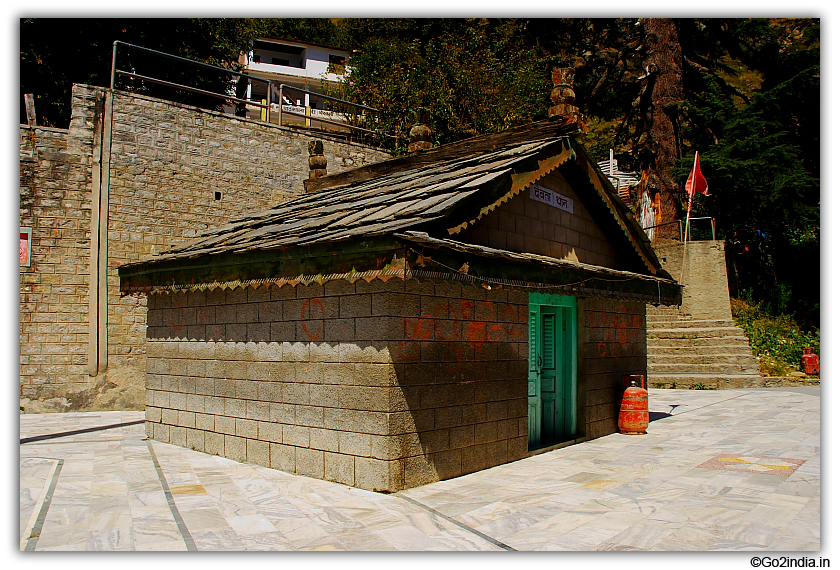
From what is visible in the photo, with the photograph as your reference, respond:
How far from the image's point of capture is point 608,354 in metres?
10.2

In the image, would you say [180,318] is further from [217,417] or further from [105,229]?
[105,229]

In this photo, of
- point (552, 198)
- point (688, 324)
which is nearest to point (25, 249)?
point (552, 198)

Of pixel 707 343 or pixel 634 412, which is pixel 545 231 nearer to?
pixel 634 412

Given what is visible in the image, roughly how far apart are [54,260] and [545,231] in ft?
34.8

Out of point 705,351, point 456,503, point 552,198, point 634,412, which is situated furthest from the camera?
point 705,351

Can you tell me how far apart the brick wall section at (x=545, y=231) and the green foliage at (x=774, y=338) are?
40.9 ft

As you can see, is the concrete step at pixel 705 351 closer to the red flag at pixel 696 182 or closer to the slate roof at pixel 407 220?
the red flag at pixel 696 182

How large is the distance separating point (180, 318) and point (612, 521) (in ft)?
22.0

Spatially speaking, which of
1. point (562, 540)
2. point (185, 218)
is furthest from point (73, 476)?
point (185, 218)

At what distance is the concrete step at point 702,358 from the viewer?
1862 cm

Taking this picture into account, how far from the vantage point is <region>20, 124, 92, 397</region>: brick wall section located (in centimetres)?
1320

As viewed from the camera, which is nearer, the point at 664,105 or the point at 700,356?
the point at 700,356

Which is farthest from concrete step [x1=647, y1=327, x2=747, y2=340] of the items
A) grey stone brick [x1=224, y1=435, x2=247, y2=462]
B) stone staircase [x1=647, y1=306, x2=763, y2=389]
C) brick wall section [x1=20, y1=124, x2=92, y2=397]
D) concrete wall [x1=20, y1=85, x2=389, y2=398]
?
brick wall section [x1=20, y1=124, x2=92, y2=397]

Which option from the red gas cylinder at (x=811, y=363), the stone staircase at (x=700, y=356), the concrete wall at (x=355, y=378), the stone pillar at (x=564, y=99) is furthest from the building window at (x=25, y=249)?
the red gas cylinder at (x=811, y=363)
